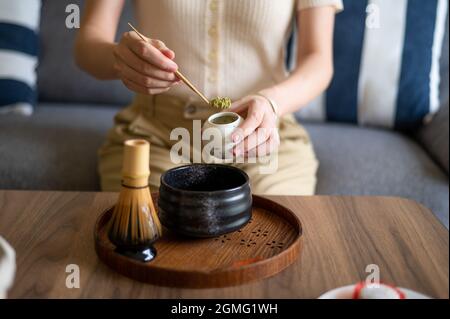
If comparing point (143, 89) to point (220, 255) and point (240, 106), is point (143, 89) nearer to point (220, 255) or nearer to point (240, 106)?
point (240, 106)

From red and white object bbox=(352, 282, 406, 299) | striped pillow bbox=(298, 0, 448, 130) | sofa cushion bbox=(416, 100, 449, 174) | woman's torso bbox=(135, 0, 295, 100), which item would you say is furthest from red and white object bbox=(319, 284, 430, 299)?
striped pillow bbox=(298, 0, 448, 130)

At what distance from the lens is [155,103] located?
138 centimetres

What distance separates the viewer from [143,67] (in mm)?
979

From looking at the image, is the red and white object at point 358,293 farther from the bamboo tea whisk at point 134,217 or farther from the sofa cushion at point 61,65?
the sofa cushion at point 61,65

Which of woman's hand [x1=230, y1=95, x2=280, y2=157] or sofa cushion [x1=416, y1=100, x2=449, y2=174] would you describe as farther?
sofa cushion [x1=416, y1=100, x2=449, y2=174]

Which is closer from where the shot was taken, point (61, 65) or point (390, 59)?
point (390, 59)

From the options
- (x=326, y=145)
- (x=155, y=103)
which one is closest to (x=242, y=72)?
(x=155, y=103)

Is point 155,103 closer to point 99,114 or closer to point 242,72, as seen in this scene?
point 242,72

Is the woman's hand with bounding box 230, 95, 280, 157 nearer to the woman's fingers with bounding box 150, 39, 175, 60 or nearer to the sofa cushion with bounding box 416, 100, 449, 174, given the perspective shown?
the woman's fingers with bounding box 150, 39, 175, 60

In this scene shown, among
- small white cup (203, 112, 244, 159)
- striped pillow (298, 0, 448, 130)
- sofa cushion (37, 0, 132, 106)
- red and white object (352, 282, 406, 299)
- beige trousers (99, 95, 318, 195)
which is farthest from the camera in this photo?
sofa cushion (37, 0, 132, 106)

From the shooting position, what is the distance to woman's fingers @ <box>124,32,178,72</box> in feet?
3.06

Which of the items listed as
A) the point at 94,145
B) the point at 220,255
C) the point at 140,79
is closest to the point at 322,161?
the point at 94,145

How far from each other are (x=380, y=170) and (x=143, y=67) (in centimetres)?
84

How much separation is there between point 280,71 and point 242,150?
0.54 meters
